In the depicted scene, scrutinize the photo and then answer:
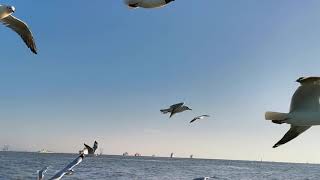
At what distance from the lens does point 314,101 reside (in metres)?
8.81

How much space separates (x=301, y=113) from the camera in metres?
8.68

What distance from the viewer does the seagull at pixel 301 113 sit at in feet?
28.0

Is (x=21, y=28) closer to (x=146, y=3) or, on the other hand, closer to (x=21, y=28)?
(x=21, y=28)

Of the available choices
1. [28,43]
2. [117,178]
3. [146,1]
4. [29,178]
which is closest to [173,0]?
[146,1]

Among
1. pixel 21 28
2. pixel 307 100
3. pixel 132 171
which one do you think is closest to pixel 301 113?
pixel 307 100

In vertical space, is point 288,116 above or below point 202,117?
below

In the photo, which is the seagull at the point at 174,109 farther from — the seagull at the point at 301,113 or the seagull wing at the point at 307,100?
the seagull wing at the point at 307,100

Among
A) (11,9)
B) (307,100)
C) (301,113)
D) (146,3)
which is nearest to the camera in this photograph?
(301,113)

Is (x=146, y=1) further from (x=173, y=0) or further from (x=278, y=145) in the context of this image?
(x=278, y=145)

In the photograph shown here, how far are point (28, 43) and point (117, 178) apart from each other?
35.7 m

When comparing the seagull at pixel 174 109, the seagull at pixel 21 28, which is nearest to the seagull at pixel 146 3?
the seagull at pixel 21 28

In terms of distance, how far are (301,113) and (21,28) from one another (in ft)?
24.1

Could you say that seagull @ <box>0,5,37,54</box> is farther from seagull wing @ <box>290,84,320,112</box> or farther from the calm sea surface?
the calm sea surface

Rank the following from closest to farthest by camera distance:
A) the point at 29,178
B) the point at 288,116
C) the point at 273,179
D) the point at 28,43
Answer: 1. the point at 288,116
2. the point at 28,43
3. the point at 29,178
4. the point at 273,179
